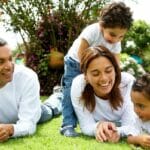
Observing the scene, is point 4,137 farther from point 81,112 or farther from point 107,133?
point 107,133

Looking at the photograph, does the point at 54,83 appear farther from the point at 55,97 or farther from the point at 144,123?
the point at 144,123

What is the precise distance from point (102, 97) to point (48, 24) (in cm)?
471

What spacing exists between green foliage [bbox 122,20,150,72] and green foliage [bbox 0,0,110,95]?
2266 mm

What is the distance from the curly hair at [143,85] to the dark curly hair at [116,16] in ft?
2.77

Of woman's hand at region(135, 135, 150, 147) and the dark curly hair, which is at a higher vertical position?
the dark curly hair

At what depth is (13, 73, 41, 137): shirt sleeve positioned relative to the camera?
465 cm

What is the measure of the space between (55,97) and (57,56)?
9.54 feet

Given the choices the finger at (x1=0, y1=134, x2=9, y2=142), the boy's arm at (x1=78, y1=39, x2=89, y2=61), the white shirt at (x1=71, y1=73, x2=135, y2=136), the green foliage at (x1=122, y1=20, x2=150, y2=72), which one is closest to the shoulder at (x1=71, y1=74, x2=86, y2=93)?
the white shirt at (x1=71, y1=73, x2=135, y2=136)

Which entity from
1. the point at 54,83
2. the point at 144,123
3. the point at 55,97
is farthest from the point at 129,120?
the point at 54,83

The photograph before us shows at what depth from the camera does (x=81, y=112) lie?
4.66m

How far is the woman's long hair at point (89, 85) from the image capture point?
4.49 meters

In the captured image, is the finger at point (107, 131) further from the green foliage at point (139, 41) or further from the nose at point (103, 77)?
the green foliage at point (139, 41)

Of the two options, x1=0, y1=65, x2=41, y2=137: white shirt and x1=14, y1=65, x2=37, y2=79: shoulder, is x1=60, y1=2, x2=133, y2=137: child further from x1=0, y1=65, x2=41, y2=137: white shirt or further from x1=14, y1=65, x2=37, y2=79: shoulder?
x1=14, y1=65, x2=37, y2=79: shoulder

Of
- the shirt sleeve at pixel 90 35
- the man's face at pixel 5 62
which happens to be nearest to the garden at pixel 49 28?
the shirt sleeve at pixel 90 35
